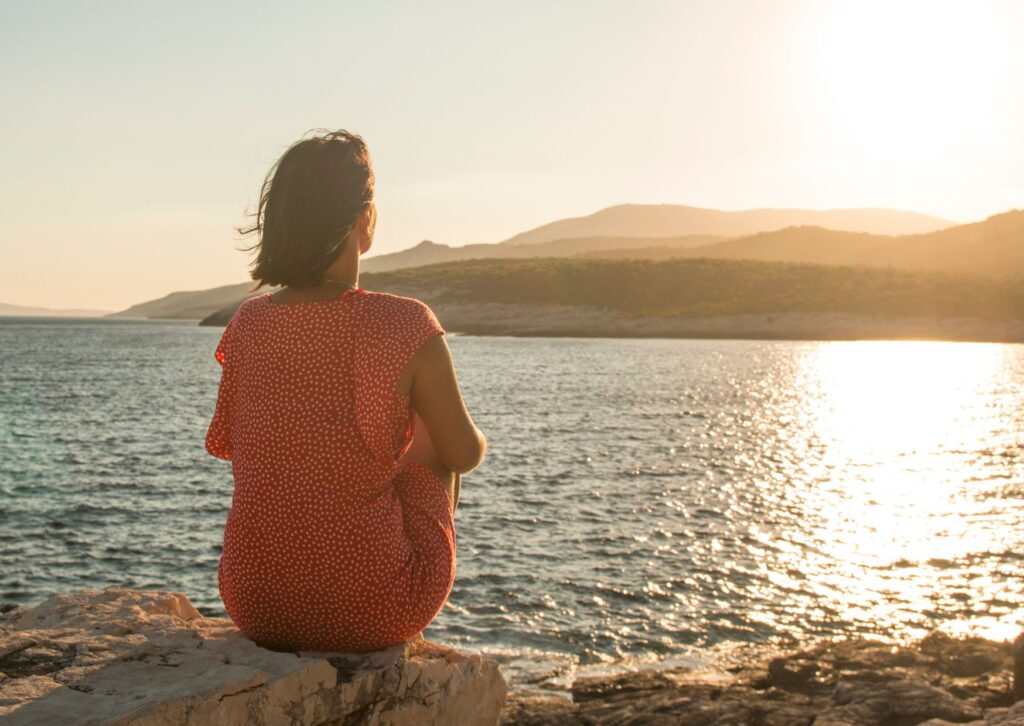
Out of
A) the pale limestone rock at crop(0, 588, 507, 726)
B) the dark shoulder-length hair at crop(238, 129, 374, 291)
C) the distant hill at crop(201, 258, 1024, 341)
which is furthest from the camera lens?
the distant hill at crop(201, 258, 1024, 341)

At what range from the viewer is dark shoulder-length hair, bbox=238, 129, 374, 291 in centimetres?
361

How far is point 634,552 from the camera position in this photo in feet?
51.6

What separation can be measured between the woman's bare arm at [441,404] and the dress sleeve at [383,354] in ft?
0.13

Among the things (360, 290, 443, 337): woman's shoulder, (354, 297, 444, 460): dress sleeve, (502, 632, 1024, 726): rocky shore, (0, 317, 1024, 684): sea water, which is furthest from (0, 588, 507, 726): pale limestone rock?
(0, 317, 1024, 684): sea water

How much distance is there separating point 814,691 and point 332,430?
674 centimetres

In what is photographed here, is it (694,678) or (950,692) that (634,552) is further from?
(950,692)

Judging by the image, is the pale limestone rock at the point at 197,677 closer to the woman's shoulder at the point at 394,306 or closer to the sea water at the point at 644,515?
the woman's shoulder at the point at 394,306

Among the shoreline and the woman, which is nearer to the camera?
the woman

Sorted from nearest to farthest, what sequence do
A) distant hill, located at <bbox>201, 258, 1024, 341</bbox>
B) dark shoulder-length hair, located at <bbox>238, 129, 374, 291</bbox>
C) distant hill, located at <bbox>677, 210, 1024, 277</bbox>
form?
dark shoulder-length hair, located at <bbox>238, 129, 374, 291</bbox>, distant hill, located at <bbox>201, 258, 1024, 341</bbox>, distant hill, located at <bbox>677, 210, 1024, 277</bbox>

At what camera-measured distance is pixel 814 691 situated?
8.97m

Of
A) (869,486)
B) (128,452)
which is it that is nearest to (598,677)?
(869,486)

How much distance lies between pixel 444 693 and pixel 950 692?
629 centimetres

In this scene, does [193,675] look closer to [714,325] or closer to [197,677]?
[197,677]

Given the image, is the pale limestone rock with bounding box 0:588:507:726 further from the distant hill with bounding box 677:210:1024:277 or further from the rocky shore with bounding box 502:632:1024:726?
the distant hill with bounding box 677:210:1024:277
